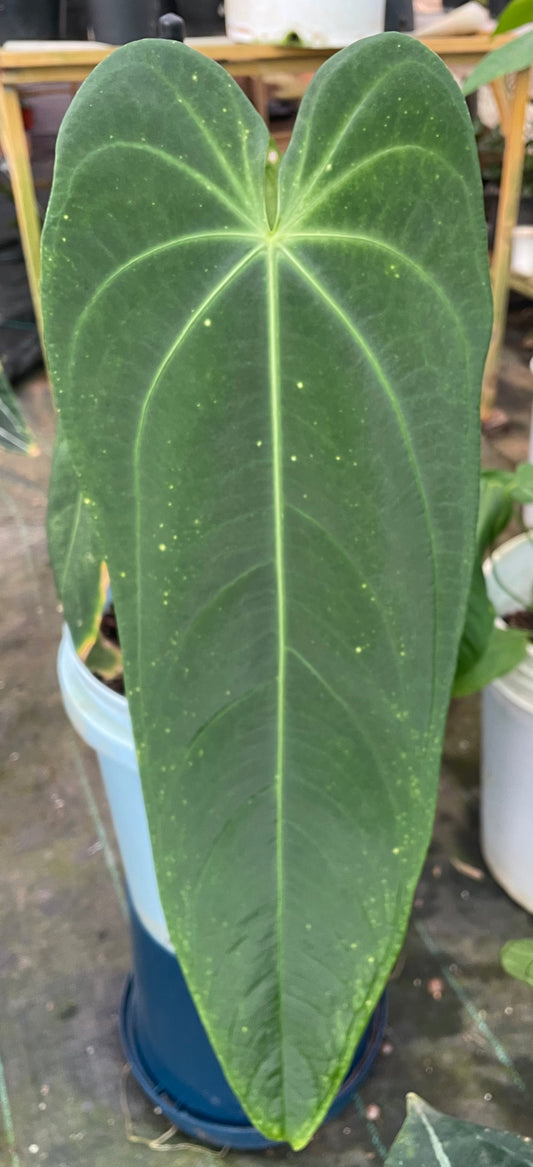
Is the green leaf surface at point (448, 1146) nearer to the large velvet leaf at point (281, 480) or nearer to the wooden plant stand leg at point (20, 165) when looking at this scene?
the large velvet leaf at point (281, 480)

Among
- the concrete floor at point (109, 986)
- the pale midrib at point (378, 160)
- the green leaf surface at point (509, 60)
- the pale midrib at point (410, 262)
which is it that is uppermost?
the green leaf surface at point (509, 60)

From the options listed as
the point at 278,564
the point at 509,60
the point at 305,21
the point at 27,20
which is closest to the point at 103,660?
the point at 278,564

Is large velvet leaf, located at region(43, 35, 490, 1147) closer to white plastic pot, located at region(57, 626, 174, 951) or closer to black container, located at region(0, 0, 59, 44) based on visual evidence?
white plastic pot, located at region(57, 626, 174, 951)

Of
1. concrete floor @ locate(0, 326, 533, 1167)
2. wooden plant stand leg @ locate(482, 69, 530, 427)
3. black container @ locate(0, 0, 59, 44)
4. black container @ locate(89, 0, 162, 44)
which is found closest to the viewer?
concrete floor @ locate(0, 326, 533, 1167)

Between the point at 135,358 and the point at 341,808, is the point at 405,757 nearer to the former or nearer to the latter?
the point at 341,808

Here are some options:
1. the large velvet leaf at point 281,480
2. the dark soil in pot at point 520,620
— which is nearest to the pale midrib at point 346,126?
the large velvet leaf at point 281,480

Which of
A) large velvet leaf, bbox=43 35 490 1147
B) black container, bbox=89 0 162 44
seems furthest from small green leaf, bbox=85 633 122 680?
black container, bbox=89 0 162 44
